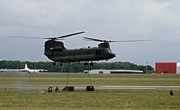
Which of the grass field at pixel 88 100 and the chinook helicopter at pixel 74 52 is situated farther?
the chinook helicopter at pixel 74 52

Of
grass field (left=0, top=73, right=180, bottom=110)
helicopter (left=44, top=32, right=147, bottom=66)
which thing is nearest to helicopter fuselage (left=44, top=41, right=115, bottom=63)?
helicopter (left=44, top=32, right=147, bottom=66)

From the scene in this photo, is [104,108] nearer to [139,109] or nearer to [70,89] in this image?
[139,109]

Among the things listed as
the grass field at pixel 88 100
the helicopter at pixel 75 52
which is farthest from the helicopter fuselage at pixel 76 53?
the grass field at pixel 88 100

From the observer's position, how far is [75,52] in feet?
207

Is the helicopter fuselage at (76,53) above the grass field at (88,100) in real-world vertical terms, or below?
above

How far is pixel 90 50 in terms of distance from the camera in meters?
62.1

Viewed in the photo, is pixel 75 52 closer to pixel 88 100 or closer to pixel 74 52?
pixel 74 52

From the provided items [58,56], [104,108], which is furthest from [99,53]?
[104,108]

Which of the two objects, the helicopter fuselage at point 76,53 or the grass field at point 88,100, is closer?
the grass field at point 88,100

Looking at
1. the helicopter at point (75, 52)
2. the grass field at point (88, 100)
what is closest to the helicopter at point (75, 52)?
the helicopter at point (75, 52)

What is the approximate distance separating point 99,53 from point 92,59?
135cm

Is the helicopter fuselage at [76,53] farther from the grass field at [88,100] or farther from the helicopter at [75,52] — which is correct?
the grass field at [88,100]

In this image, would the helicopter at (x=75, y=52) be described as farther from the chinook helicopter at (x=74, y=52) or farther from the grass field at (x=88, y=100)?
the grass field at (x=88, y=100)

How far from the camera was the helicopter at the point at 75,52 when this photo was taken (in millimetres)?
62469
